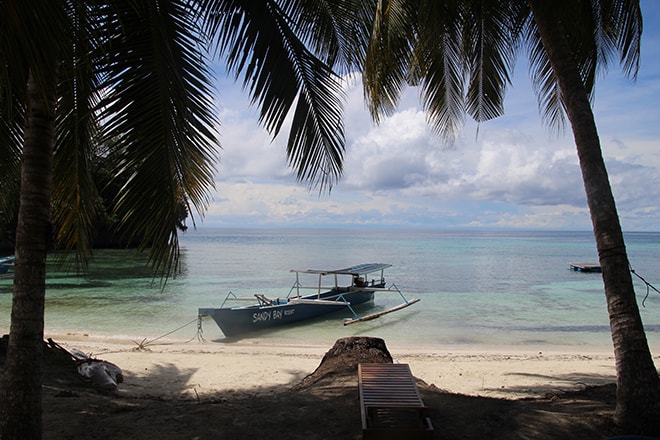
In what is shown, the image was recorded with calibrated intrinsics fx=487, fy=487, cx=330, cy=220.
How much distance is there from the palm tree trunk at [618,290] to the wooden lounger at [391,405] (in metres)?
1.45

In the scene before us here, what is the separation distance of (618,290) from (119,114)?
372cm

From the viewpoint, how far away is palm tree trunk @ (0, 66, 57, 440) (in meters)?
2.75

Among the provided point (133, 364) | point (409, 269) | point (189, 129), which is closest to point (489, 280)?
point (409, 269)

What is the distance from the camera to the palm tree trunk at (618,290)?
3.46 m

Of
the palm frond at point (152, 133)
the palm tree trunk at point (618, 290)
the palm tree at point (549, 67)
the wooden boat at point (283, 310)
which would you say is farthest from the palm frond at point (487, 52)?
the wooden boat at point (283, 310)

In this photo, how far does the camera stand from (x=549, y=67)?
5.53m

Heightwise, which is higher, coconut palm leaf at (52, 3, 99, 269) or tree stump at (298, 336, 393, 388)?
coconut palm leaf at (52, 3, 99, 269)

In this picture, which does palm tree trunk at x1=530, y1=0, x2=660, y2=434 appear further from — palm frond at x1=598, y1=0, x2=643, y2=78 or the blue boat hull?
the blue boat hull

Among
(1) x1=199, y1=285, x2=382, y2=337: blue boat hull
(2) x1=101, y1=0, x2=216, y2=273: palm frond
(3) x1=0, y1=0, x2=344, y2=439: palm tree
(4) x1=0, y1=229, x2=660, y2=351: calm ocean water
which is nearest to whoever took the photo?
(3) x1=0, y1=0, x2=344, y2=439: palm tree

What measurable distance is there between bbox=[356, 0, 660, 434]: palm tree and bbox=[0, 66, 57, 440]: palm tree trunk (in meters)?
3.11

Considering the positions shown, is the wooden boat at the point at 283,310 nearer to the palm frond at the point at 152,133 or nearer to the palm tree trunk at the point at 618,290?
the palm frond at the point at 152,133

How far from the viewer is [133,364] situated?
28.3 feet

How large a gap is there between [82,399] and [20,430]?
184cm

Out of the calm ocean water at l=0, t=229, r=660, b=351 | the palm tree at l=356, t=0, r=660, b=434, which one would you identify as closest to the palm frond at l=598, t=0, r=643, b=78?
the palm tree at l=356, t=0, r=660, b=434
